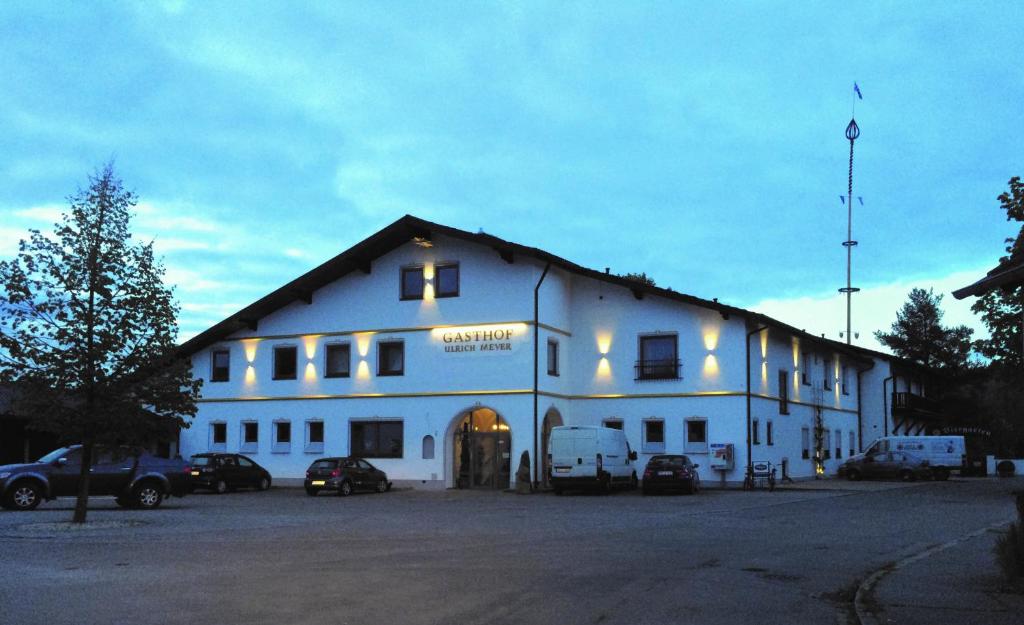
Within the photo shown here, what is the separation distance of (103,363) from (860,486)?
2917 centimetres

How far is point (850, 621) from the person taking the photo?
904 centimetres

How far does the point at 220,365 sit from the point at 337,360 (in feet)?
20.8

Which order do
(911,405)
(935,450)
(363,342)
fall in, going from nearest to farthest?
1. (363,342)
2. (935,450)
3. (911,405)

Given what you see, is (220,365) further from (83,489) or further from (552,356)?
(83,489)

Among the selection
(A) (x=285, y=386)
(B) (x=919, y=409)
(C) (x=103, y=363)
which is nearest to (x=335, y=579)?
Result: (C) (x=103, y=363)

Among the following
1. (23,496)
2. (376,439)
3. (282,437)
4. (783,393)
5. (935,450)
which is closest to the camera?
(23,496)

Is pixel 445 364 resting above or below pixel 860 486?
above

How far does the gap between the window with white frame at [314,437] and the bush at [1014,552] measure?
32761 mm

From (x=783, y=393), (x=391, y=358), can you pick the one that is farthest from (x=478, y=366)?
(x=783, y=393)

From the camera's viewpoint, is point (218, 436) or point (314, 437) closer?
point (314, 437)

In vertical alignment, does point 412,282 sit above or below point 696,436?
above

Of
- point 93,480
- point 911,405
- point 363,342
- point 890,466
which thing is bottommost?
point 890,466

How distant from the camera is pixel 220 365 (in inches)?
1732

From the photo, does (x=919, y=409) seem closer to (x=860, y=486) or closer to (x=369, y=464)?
(x=860, y=486)
